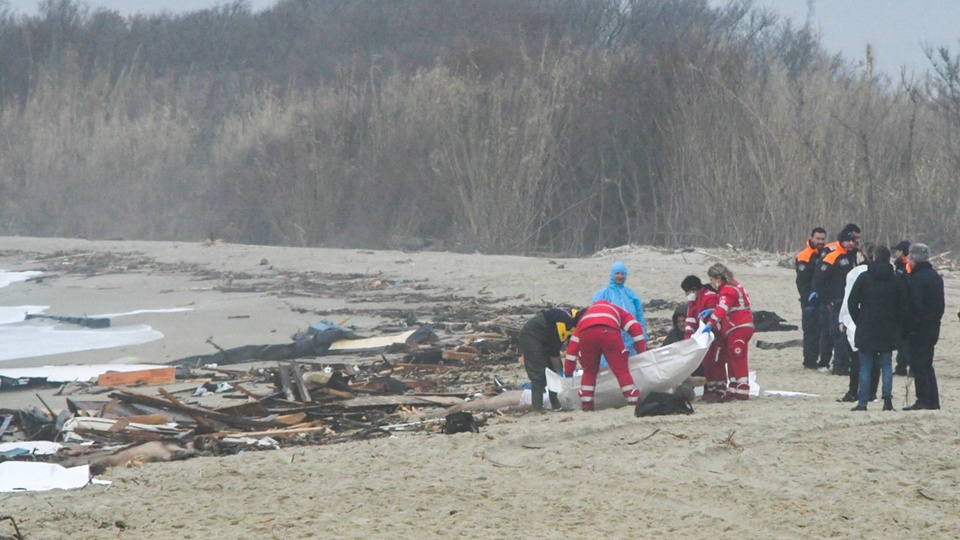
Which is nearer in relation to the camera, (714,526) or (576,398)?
(714,526)

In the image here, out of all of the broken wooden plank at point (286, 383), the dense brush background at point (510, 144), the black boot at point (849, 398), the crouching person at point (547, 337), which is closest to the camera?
the black boot at point (849, 398)

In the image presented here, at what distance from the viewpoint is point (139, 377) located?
43.6 feet

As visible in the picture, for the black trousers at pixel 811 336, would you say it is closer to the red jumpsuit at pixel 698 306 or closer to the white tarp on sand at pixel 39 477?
the red jumpsuit at pixel 698 306

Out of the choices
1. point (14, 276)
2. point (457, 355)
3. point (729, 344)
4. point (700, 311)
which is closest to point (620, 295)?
point (700, 311)

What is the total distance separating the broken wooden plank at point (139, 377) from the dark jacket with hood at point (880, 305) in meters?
7.06

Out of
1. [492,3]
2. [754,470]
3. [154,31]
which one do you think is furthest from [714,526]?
[154,31]

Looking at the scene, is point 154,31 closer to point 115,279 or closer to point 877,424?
point 115,279

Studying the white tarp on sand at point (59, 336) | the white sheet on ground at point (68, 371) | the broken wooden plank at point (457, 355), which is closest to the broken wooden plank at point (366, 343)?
the broken wooden plank at point (457, 355)

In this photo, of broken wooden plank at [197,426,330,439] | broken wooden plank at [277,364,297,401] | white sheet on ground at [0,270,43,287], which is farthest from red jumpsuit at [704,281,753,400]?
white sheet on ground at [0,270,43,287]

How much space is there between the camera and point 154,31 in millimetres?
75062

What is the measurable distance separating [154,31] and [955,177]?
58108mm

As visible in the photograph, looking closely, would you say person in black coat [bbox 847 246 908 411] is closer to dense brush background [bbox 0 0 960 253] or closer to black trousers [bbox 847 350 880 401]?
black trousers [bbox 847 350 880 401]

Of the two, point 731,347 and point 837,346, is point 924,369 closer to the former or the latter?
point 731,347

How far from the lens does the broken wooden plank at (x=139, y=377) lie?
13164 millimetres
